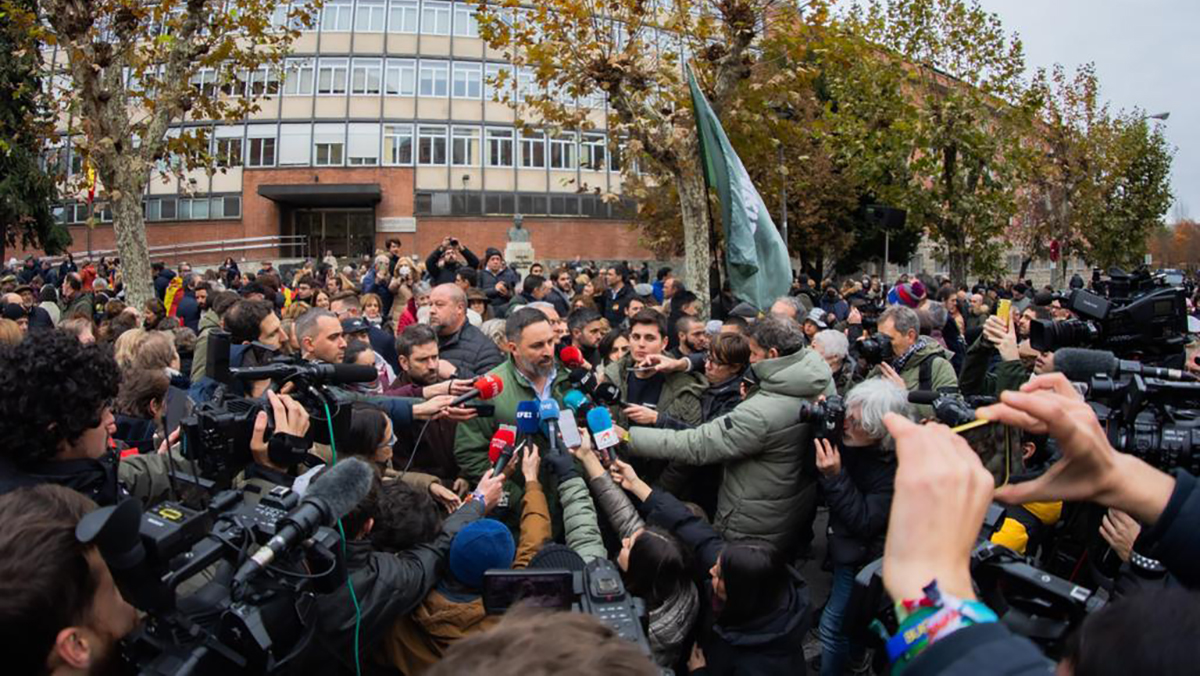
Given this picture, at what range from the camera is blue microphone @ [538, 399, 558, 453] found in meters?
3.73

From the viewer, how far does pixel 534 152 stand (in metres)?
36.5

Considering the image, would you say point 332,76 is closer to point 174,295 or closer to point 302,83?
point 302,83

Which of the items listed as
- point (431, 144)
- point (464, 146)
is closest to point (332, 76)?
point (431, 144)

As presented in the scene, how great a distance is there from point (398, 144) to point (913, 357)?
32837 millimetres

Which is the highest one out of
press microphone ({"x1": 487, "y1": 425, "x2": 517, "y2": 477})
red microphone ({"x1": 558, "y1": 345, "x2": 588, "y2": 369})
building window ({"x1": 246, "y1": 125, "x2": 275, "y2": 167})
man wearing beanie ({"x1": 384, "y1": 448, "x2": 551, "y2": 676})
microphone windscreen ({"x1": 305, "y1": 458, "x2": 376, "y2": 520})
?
building window ({"x1": 246, "y1": 125, "x2": 275, "y2": 167})

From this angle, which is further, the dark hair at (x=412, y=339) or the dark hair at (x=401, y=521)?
the dark hair at (x=412, y=339)

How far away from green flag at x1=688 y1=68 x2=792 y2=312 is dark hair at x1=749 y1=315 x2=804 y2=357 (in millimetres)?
3613

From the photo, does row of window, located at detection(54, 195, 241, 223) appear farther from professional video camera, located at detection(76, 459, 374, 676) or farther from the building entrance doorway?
professional video camera, located at detection(76, 459, 374, 676)

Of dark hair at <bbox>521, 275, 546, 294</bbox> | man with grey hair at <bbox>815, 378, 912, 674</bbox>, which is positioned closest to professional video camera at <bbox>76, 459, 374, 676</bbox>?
man with grey hair at <bbox>815, 378, 912, 674</bbox>

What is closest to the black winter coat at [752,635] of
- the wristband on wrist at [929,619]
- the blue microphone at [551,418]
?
the blue microphone at [551,418]

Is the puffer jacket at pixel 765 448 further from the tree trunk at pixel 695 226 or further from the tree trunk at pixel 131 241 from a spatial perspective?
the tree trunk at pixel 131 241

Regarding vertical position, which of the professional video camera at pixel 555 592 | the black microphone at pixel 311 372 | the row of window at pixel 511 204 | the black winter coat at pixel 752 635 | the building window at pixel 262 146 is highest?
the building window at pixel 262 146

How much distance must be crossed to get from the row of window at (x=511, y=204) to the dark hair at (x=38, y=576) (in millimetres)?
32901

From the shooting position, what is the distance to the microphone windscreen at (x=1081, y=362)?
3365 mm
